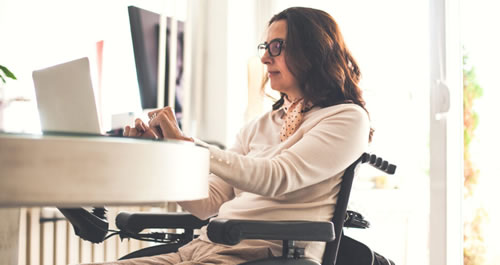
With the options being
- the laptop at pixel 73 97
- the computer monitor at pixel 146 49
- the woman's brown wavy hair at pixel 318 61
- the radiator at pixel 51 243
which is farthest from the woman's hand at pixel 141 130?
the computer monitor at pixel 146 49

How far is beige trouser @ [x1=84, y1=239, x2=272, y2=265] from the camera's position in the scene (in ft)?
4.11

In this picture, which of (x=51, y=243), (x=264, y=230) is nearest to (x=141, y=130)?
(x=264, y=230)

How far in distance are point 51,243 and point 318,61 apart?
141cm

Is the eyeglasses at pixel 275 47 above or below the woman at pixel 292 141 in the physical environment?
above

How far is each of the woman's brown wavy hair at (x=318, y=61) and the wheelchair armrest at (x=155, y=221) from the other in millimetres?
471

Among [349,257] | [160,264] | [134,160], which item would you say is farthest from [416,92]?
[134,160]

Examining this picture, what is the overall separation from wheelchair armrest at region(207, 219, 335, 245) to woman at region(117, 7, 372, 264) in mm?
95

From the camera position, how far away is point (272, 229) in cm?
107

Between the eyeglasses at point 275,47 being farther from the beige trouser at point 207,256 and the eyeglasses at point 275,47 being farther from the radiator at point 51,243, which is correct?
the radiator at point 51,243

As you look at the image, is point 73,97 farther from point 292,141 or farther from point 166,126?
point 292,141

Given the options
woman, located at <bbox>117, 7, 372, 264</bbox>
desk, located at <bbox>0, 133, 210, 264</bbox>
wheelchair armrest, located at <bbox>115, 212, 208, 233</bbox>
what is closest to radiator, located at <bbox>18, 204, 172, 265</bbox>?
wheelchair armrest, located at <bbox>115, 212, 208, 233</bbox>

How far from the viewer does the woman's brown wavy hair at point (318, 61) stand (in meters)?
1.48

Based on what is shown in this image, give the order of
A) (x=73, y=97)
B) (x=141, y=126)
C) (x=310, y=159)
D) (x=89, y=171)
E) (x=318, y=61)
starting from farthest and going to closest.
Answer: (x=318, y=61) < (x=310, y=159) < (x=141, y=126) < (x=73, y=97) < (x=89, y=171)
